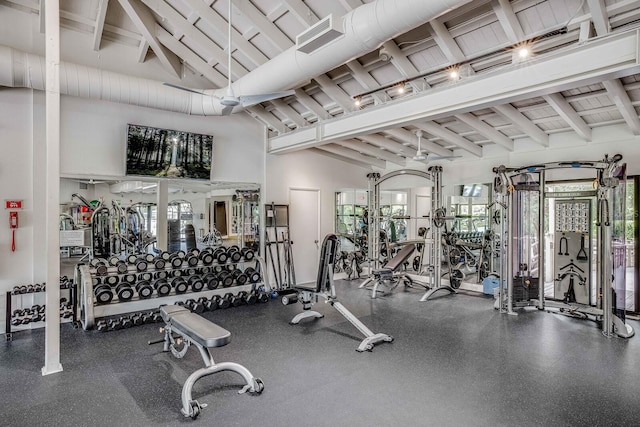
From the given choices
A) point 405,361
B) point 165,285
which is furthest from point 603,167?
point 165,285

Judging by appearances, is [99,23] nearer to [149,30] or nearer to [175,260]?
[149,30]

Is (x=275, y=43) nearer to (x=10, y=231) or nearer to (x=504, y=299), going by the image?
(x=10, y=231)

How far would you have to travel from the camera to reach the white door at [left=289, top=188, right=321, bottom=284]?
763 centimetres

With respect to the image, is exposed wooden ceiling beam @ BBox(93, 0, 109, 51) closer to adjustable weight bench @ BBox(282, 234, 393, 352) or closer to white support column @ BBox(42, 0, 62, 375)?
white support column @ BBox(42, 0, 62, 375)

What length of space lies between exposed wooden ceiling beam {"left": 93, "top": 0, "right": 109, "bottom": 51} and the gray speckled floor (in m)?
4.03

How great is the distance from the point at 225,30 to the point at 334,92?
64.8 inches

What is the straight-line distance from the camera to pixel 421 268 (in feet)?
29.1

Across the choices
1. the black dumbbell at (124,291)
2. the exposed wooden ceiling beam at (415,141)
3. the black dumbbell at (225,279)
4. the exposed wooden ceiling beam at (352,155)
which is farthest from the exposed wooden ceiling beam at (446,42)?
the black dumbbell at (124,291)

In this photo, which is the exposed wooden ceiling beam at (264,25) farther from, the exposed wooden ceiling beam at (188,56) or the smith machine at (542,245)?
the smith machine at (542,245)

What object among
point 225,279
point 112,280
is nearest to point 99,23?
point 112,280

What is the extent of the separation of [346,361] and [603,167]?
424 cm

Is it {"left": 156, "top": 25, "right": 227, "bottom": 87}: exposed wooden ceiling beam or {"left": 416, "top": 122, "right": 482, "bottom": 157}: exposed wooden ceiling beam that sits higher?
{"left": 156, "top": 25, "right": 227, "bottom": 87}: exposed wooden ceiling beam

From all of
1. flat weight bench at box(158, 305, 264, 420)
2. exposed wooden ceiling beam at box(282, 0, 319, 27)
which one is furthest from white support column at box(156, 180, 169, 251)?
exposed wooden ceiling beam at box(282, 0, 319, 27)

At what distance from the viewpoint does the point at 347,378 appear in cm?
344
